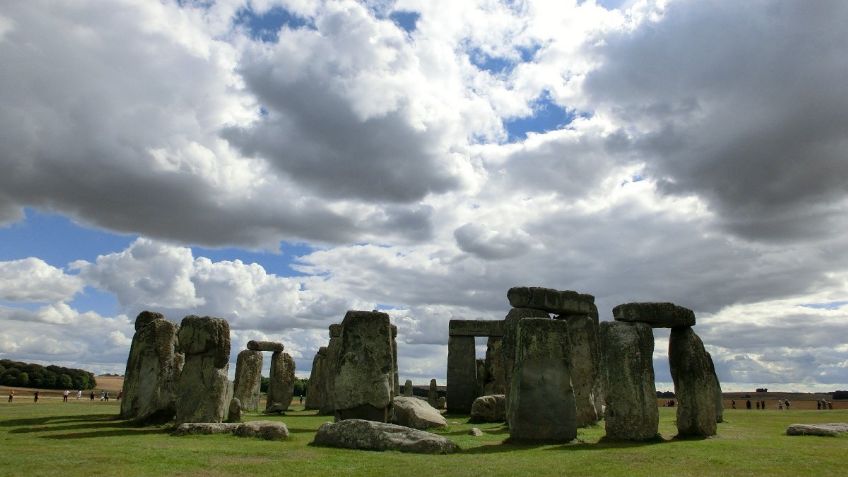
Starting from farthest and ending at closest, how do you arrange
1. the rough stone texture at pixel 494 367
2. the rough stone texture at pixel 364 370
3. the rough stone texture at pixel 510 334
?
the rough stone texture at pixel 494 367, the rough stone texture at pixel 510 334, the rough stone texture at pixel 364 370

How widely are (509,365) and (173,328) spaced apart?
10.5 meters

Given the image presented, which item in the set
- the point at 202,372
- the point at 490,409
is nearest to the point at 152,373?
the point at 202,372

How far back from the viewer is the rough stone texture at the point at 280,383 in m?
27.2

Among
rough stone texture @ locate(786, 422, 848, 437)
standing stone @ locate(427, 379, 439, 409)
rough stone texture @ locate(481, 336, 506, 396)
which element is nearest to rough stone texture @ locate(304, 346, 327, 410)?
standing stone @ locate(427, 379, 439, 409)

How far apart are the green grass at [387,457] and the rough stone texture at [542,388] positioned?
607 mm

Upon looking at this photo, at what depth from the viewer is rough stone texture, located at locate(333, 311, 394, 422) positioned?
15930 millimetres

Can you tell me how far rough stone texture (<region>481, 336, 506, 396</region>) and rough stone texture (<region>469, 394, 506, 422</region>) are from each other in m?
6.89

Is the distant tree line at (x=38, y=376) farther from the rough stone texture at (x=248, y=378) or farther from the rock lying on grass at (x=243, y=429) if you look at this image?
the rock lying on grass at (x=243, y=429)

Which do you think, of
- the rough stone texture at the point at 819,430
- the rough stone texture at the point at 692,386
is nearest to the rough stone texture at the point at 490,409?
the rough stone texture at the point at 692,386

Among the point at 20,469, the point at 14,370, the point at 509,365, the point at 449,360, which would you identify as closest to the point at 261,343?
the point at 449,360

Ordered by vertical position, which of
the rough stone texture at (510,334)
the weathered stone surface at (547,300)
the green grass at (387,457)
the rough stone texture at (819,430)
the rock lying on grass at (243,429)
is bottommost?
the green grass at (387,457)

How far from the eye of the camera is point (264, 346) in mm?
28797

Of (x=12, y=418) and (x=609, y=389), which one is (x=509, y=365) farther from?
(x=12, y=418)

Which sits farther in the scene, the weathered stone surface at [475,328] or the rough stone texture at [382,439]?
the weathered stone surface at [475,328]
